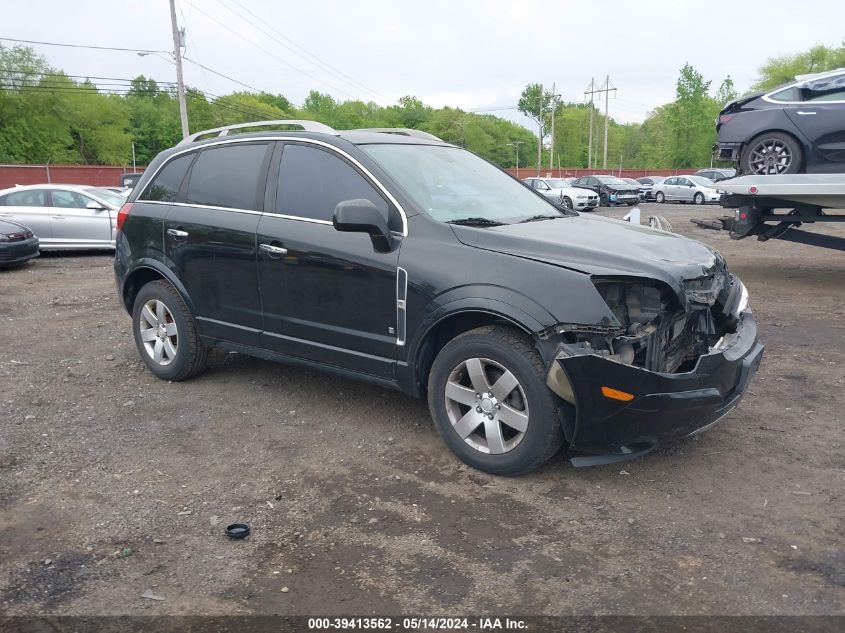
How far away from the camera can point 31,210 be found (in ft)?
44.8

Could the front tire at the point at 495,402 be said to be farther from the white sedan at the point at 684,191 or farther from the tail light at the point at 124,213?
the white sedan at the point at 684,191

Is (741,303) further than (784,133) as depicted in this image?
No

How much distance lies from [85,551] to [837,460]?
3933 millimetres

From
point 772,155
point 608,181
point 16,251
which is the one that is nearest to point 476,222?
point 772,155

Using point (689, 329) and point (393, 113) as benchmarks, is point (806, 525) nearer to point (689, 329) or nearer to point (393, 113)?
point (689, 329)

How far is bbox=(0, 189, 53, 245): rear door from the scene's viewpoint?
535 inches

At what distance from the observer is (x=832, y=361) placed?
5.93 metres

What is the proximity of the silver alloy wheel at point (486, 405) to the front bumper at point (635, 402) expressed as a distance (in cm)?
28

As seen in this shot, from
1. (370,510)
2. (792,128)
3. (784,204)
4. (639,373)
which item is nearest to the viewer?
(639,373)

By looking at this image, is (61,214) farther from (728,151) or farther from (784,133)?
(784,133)

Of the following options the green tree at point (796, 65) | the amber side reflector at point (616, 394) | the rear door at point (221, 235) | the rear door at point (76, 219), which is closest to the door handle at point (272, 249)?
the rear door at point (221, 235)

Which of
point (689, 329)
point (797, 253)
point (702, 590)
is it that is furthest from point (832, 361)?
point (797, 253)

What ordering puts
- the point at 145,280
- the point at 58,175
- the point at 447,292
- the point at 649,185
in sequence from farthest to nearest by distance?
1. the point at 58,175
2. the point at 649,185
3. the point at 145,280
4. the point at 447,292

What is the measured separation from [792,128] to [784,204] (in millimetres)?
1018
